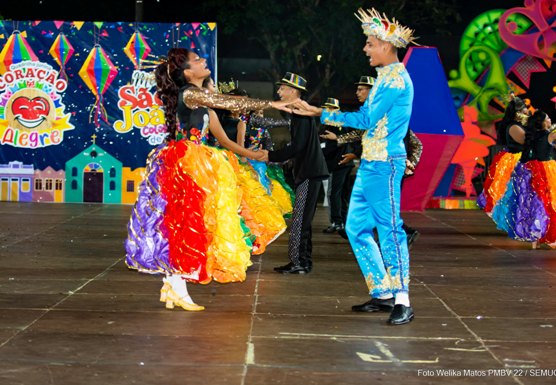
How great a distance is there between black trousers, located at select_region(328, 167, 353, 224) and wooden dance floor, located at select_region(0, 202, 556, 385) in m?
2.50

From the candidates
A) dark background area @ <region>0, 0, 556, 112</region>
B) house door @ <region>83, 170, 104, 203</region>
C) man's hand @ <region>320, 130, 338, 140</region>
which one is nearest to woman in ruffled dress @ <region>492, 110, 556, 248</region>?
man's hand @ <region>320, 130, 338, 140</region>

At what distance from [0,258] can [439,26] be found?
25198 millimetres

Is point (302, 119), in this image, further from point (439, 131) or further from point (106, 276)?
point (439, 131)

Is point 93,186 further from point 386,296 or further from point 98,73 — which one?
point 386,296

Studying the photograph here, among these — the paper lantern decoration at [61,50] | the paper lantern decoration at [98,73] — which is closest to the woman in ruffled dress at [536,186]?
the paper lantern decoration at [98,73]

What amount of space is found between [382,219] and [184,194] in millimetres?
1479

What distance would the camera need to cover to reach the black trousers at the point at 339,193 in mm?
12953

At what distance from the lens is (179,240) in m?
6.80

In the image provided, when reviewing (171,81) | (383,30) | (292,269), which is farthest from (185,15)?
(383,30)

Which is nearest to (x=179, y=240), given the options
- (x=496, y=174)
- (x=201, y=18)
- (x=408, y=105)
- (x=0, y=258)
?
(x=408, y=105)

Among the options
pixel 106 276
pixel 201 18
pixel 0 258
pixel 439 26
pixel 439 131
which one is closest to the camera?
pixel 106 276

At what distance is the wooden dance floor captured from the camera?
16.7 feet

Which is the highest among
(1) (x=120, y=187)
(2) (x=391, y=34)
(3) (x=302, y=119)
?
(2) (x=391, y=34)

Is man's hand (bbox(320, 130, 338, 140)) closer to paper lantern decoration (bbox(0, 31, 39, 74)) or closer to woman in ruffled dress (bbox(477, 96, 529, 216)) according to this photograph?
woman in ruffled dress (bbox(477, 96, 529, 216))
